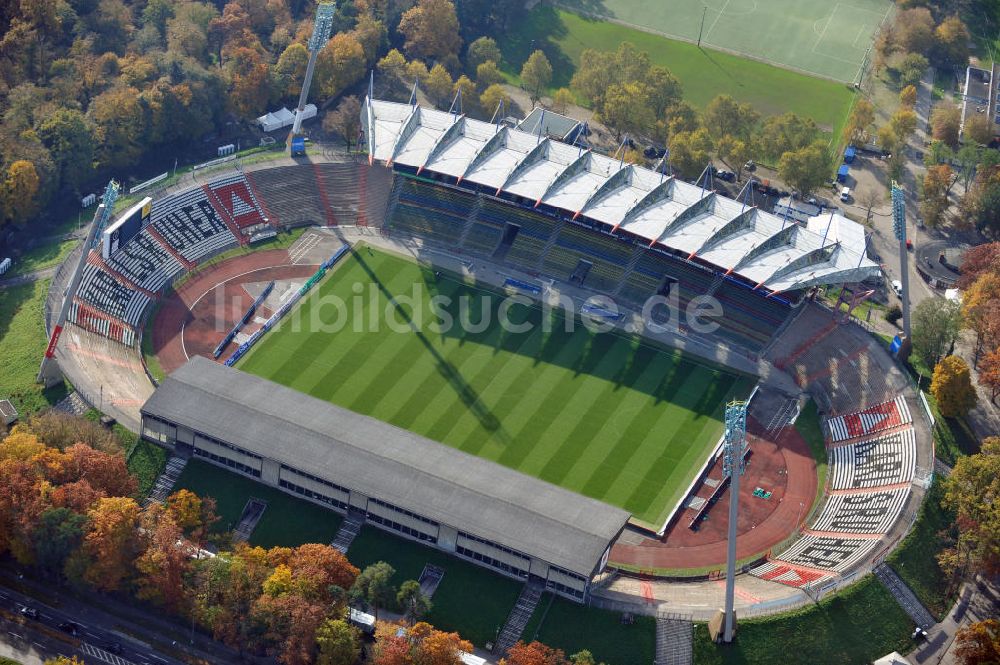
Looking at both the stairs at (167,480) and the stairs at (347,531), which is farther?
the stairs at (167,480)

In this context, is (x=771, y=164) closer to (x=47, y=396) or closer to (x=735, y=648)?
(x=735, y=648)

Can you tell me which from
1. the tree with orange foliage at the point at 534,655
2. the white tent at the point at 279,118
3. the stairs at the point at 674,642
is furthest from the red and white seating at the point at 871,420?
the white tent at the point at 279,118

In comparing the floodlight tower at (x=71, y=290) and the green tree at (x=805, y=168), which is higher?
the green tree at (x=805, y=168)

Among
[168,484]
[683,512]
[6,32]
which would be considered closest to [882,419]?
[683,512]

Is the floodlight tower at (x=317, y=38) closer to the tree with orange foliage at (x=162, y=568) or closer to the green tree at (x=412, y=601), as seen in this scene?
the tree with orange foliage at (x=162, y=568)

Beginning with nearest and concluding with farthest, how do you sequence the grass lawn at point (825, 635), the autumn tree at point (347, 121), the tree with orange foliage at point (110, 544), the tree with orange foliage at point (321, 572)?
the tree with orange foliage at point (321, 572), the tree with orange foliage at point (110, 544), the grass lawn at point (825, 635), the autumn tree at point (347, 121)

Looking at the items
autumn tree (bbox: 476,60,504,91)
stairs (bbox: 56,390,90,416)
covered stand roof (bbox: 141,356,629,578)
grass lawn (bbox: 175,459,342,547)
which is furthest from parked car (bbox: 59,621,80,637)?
autumn tree (bbox: 476,60,504,91)

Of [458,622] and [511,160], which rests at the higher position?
[511,160]
